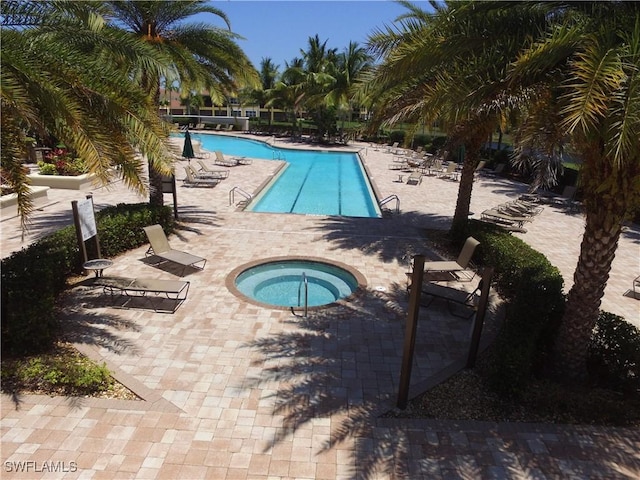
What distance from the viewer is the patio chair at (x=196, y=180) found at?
20.8 meters

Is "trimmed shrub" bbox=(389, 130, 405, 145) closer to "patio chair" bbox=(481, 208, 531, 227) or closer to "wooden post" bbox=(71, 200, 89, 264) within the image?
"patio chair" bbox=(481, 208, 531, 227)

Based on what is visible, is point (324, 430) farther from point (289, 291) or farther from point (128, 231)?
point (128, 231)

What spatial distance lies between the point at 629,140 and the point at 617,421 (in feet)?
12.7

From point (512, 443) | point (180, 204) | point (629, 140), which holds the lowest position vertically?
point (512, 443)

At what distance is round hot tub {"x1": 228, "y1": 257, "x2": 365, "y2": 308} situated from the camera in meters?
9.85

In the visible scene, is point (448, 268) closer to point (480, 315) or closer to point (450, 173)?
point (480, 315)

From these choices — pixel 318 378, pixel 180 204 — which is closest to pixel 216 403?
pixel 318 378

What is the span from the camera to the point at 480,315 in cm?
664

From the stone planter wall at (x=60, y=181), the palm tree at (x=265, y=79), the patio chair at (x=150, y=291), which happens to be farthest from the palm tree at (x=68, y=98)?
the palm tree at (x=265, y=79)

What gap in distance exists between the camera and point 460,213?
42.3 ft

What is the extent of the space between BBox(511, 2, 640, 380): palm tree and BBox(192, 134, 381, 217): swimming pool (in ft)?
37.4

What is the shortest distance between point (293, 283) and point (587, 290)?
248 inches

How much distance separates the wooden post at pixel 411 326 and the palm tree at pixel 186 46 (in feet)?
27.2

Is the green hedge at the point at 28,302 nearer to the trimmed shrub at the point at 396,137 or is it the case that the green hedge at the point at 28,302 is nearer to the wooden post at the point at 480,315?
the wooden post at the point at 480,315
